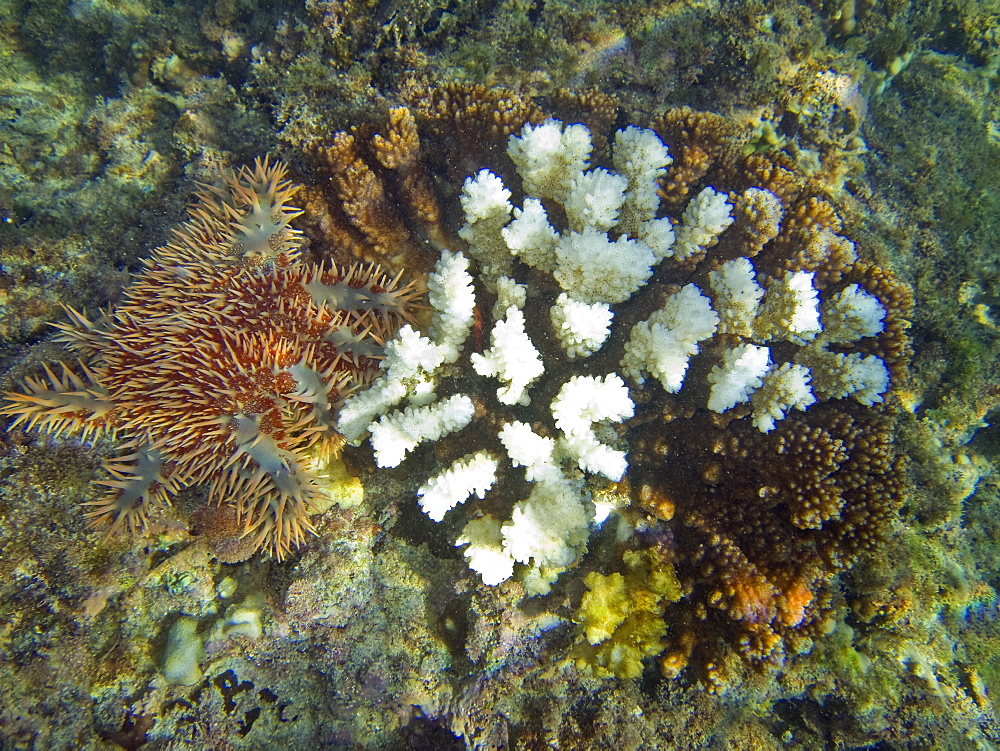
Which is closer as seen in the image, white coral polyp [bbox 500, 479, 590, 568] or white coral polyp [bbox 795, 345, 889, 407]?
white coral polyp [bbox 500, 479, 590, 568]

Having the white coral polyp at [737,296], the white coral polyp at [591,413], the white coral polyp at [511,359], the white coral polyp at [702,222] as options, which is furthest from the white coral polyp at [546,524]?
the white coral polyp at [702,222]

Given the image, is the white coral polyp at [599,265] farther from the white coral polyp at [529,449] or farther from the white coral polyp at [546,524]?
the white coral polyp at [546,524]

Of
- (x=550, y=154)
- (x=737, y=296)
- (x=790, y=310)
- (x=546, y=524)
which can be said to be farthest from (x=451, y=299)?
(x=790, y=310)

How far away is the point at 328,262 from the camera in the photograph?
3477mm

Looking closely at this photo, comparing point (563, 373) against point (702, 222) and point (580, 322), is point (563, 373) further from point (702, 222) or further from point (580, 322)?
point (702, 222)

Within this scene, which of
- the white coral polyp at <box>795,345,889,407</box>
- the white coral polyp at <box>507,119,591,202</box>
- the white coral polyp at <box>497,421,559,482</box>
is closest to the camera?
the white coral polyp at <box>497,421,559,482</box>

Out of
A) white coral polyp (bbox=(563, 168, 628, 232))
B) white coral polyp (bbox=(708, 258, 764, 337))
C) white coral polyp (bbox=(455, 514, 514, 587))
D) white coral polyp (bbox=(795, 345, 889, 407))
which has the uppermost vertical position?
white coral polyp (bbox=(563, 168, 628, 232))

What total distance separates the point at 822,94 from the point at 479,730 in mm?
5230

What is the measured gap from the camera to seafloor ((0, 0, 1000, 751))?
2932 millimetres

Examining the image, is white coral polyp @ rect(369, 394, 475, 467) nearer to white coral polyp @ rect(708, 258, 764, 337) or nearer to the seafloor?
the seafloor

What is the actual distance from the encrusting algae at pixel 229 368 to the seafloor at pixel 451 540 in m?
0.31

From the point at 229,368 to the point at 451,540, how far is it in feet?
5.87

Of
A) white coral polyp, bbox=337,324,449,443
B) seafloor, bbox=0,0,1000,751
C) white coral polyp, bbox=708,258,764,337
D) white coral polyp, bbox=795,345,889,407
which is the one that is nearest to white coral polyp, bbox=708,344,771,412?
white coral polyp, bbox=708,258,764,337

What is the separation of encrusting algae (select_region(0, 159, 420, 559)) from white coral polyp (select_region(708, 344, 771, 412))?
2.13m
